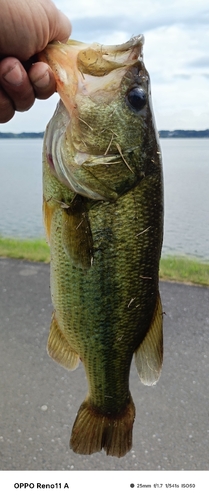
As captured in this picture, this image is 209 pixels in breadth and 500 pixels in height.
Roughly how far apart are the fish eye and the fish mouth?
4cm

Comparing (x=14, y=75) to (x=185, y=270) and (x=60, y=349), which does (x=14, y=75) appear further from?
(x=185, y=270)

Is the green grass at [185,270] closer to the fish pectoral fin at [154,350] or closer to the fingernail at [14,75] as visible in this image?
the fish pectoral fin at [154,350]

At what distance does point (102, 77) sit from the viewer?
49.5 inches

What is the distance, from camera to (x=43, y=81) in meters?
1.27

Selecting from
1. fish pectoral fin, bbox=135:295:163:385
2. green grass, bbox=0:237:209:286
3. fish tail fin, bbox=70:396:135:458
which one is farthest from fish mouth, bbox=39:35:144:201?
green grass, bbox=0:237:209:286

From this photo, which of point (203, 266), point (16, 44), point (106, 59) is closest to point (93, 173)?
point (106, 59)

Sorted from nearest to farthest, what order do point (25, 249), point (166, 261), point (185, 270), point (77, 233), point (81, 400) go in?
point (77, 233)
point (81, 400)
point (185, 270)
point (166, 261)
point (25, 249)

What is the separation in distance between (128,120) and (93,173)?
16 cm

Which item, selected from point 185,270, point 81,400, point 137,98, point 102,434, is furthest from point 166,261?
point 137,98

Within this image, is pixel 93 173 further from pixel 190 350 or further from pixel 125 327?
pixel 190 350

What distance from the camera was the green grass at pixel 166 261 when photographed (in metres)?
5.29

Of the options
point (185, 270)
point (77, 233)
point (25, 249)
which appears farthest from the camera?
point (25, 249)

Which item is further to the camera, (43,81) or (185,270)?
(185,270)

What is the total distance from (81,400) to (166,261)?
2807 mm
